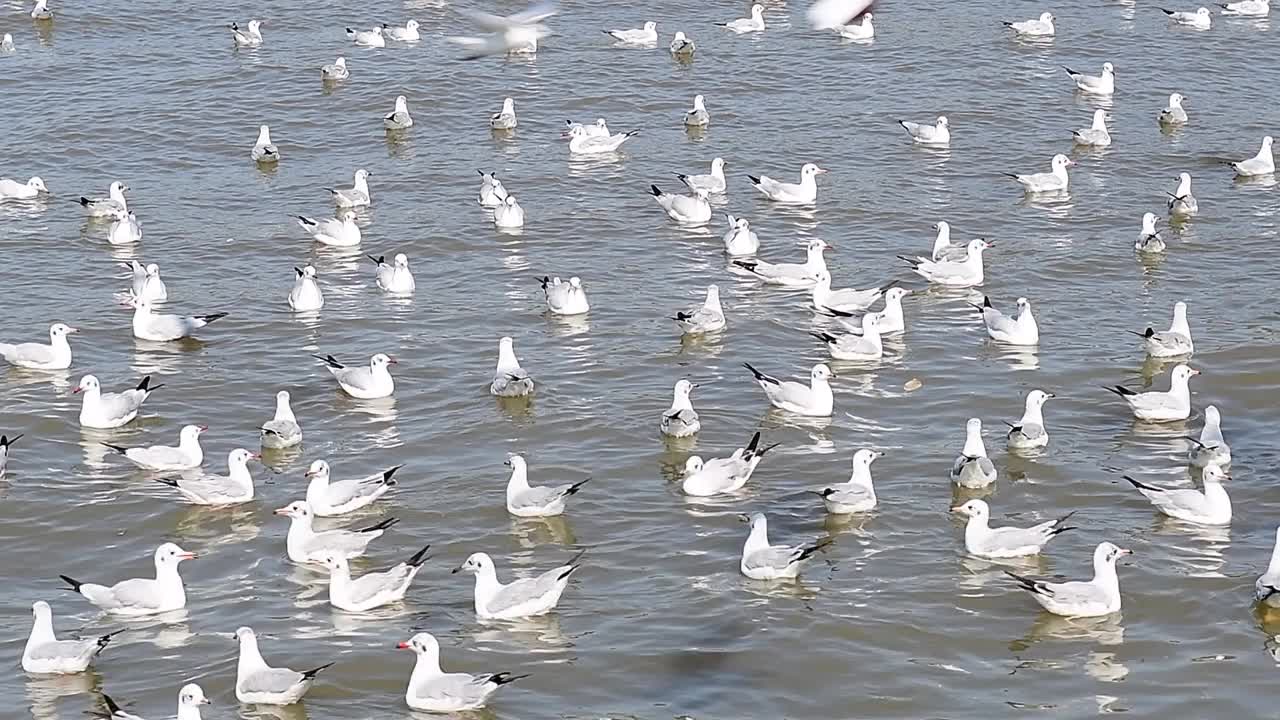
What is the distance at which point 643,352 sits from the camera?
23844 mm

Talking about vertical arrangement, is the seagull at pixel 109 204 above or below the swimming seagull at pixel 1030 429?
above

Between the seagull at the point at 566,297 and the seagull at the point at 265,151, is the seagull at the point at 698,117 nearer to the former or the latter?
the seagull at the point at 265,151

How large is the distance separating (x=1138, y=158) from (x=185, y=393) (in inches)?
665

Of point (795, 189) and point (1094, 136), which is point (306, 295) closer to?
point (795, 189)

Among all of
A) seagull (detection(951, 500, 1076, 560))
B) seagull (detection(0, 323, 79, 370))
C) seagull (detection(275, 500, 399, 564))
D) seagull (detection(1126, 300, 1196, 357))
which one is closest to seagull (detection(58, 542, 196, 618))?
seagull (detection(275, 500, 399, 564))

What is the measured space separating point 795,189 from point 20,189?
473 inches

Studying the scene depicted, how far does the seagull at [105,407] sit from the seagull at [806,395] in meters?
6.99

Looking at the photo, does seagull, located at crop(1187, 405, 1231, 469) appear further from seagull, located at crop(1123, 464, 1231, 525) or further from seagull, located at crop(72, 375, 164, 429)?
seagull, located at crop(72, 375, 164, 429)

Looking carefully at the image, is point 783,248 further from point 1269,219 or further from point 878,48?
point 878,48

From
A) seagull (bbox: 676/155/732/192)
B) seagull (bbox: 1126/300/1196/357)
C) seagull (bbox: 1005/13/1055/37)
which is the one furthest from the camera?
seagull (bbox: 1005/13/1055/37)

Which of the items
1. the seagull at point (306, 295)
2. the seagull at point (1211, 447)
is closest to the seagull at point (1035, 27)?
the seagull at point (306, 295)

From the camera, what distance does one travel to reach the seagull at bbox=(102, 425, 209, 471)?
2028cm

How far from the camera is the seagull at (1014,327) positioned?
23609 mm

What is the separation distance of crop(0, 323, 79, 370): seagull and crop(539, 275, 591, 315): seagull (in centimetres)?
605
